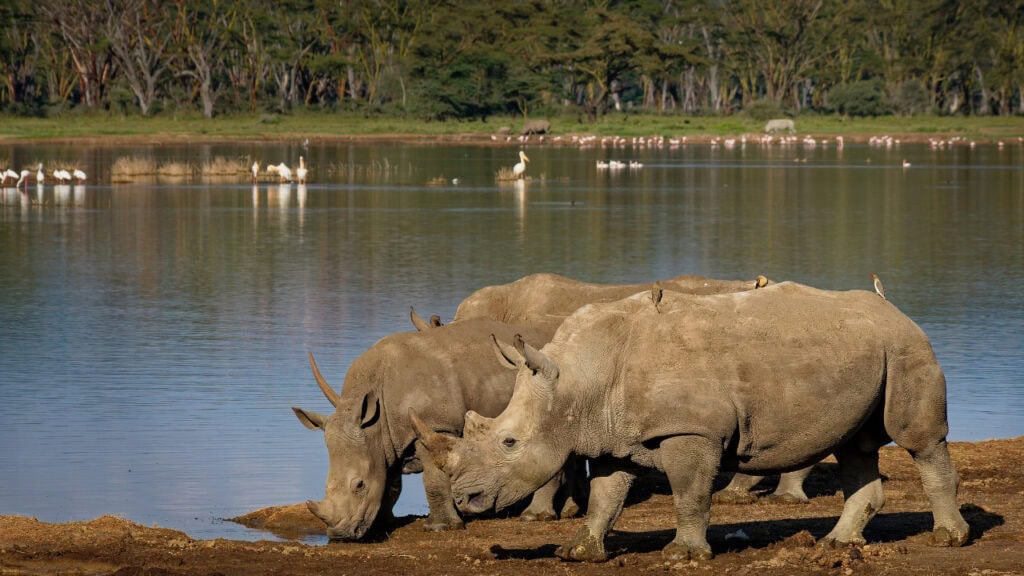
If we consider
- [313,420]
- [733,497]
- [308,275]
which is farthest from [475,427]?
[308,275]

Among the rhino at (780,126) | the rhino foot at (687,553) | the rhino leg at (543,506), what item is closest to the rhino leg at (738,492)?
the rhino leg at (543,506)

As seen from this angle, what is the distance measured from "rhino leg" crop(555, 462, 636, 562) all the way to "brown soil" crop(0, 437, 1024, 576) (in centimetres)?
10

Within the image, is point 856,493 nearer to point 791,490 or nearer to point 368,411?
point 791,490

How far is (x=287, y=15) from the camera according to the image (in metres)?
115

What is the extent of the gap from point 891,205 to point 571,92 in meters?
80.5

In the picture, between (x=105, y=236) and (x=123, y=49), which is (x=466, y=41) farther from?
(x=105, y=236)

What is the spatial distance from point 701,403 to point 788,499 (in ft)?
9.73

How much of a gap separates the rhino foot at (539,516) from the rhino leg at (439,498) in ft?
1.81

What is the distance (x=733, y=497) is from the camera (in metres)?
11.2

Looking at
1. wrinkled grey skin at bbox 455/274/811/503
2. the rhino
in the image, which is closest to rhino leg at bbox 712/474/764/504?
wrinkled grey skin at bbox 455/274/811/503

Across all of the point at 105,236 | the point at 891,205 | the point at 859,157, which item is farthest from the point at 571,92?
the point at 105,236

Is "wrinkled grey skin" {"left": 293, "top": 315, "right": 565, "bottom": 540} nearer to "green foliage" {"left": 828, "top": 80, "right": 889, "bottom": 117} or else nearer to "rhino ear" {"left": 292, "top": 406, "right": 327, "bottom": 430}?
"rhino ear" {"left": 292, "top": 406, "right": 327, "bottom": 430}

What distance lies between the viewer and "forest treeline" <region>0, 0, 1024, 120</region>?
109562 millimetres

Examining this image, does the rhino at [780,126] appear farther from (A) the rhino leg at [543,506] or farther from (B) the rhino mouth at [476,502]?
(B) the rhino mouth at [476,502]
